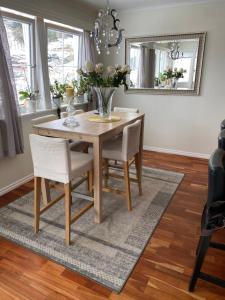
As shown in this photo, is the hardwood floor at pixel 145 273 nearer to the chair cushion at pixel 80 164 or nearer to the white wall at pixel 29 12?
the chair cushion at pixel 80 164

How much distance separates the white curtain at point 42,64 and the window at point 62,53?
206mm

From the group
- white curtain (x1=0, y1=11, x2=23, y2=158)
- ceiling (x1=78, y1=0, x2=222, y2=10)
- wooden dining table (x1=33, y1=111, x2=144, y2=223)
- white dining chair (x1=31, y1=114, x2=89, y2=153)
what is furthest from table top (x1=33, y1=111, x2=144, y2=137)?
ceiling (x1=78, y1=0, x2=222, y2=10)

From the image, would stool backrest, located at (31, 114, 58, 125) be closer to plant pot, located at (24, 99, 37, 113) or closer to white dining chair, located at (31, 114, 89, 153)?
white dining chair, located at (31, 114, 89, 153)

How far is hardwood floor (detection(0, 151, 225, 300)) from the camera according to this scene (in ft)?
5.12

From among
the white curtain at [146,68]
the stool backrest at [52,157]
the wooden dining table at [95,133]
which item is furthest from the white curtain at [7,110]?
the white curtain at [146,68]

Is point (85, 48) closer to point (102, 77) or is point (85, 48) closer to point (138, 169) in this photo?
point (102, 77)

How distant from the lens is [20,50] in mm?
3004

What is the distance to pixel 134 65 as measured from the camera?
4.21m

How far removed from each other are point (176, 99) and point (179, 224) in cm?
243

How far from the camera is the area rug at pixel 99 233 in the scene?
1778mm

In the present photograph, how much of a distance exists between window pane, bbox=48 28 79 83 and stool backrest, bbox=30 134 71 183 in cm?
198

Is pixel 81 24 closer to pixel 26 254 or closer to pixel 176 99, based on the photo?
pixel 176 99

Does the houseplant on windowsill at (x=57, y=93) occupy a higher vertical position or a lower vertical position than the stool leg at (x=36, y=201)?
higher

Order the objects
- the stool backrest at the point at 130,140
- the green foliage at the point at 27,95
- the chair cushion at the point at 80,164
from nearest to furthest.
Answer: the chair cushion at the point at 80,164 < the stool backrest at the point at 130,140 < the green foliage at the point at 27,95
